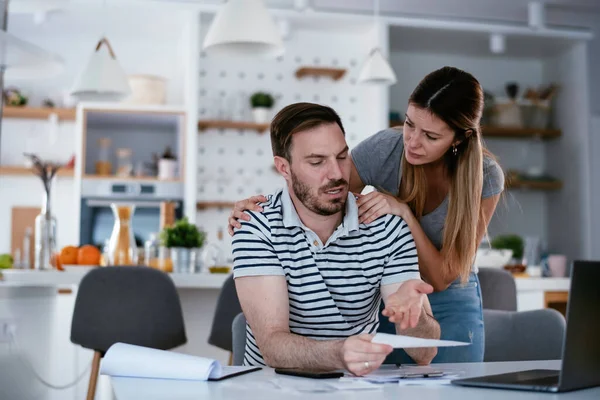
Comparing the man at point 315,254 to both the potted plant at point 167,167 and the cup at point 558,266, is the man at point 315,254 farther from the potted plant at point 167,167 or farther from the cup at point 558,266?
the potted plant at point 167,167

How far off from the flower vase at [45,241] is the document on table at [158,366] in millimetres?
2543

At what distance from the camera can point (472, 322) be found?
2129mm

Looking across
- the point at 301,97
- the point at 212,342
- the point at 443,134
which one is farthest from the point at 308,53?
the point at 443,134

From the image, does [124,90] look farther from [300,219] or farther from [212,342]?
[300,219]

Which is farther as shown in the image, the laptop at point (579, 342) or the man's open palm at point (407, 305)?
the man's open palm at point (407, 305)

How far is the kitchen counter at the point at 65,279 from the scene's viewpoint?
3.43 metres

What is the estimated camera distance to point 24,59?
274 cm

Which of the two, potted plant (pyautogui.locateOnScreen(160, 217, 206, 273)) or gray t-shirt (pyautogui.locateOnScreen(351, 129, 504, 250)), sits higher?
gray t-shirt (pyautogui.locateOnScreen(351, 129, 504, 250))

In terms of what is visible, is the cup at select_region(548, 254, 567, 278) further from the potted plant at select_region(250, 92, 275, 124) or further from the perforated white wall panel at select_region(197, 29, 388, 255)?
the potted plant at select_region(250, 92, 275, 124)

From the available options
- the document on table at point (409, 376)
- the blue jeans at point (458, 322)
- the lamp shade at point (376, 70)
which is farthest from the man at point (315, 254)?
the lamp shade at point (376, 70)

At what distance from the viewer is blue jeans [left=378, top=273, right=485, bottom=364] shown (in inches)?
83.1

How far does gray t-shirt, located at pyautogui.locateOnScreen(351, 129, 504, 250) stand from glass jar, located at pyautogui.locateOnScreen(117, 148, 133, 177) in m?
4.05

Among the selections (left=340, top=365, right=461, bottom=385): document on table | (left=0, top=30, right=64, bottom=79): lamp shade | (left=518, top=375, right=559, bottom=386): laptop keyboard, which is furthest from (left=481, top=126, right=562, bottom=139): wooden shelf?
(left=518, top=375, right=559, bottom=386): laptop keyboard

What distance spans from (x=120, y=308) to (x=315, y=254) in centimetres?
155
